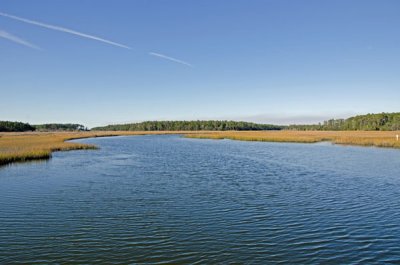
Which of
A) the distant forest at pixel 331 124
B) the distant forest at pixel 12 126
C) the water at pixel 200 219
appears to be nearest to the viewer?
the water at pixel 200 219

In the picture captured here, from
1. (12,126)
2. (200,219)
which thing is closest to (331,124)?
(12,126)

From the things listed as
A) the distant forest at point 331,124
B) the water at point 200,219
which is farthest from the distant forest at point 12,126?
the water at point 200,219

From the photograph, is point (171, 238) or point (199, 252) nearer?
point (199, 252)

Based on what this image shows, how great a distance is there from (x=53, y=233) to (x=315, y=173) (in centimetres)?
1689

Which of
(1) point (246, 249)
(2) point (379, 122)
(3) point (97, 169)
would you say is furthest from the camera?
(2) point (379, 122)

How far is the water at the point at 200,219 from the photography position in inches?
331

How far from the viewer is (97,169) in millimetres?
24125

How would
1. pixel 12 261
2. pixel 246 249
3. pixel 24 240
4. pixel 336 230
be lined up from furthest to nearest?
pixel 336 230 → pixel 24 240 → pixel 246 249 → pixel 12 261

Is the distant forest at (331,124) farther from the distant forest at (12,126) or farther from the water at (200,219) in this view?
the water at (200,219)

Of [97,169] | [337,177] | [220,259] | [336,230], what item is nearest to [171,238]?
[220,259]

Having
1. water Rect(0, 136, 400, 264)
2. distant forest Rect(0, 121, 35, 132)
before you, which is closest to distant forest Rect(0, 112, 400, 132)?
distant forest Rect(0, 121, 35, 132)

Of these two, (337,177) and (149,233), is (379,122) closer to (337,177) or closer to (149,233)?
(337,177)

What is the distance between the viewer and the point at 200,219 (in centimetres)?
1131

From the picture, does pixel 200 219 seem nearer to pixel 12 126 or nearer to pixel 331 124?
pixel 12 126
